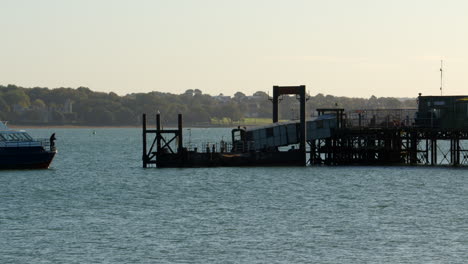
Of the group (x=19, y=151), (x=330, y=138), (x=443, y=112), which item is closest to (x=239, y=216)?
(x=330, y=138)

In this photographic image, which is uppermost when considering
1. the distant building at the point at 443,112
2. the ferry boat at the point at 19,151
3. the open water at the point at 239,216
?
the distant building at the point at 443,112

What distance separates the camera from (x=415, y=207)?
71062 millimetres

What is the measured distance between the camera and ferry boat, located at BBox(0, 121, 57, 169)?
318ft

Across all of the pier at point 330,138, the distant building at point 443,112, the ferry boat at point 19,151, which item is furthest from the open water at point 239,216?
the distant building at point 443,112

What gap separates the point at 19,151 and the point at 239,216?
3825cm

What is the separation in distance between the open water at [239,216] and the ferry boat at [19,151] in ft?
4.15

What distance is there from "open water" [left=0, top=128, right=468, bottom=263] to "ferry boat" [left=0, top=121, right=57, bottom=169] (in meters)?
1.27

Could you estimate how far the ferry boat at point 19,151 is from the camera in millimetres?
97000

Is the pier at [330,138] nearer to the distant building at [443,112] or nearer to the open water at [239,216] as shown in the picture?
the distant building at [443,112]

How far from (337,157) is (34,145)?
99.1 ft

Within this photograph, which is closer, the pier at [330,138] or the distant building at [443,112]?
the pier at [330,138]

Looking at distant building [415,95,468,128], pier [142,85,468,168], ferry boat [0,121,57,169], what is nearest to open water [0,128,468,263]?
ferry boat [0,121,57,169]

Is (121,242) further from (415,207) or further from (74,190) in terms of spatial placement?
(74,190)

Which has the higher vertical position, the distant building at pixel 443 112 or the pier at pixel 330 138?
the distant building at pixel 443 112
